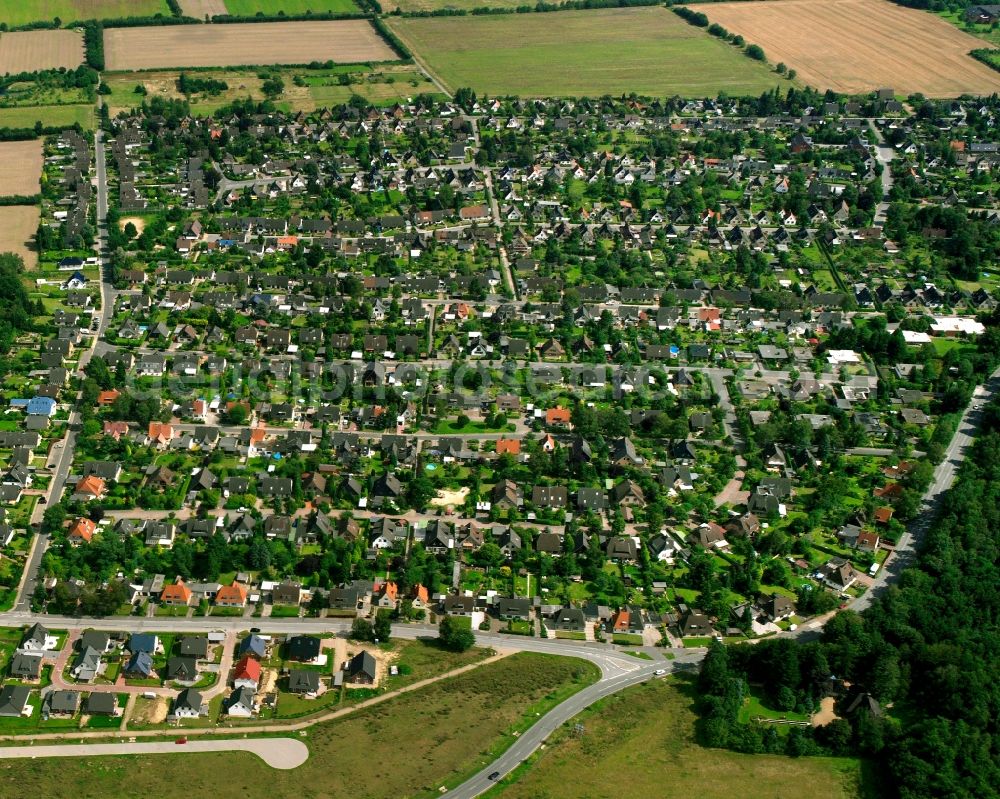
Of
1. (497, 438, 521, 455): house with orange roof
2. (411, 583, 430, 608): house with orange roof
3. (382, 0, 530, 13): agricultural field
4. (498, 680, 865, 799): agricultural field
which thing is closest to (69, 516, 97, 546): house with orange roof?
(411, 583, 430, 608): house with orange roof

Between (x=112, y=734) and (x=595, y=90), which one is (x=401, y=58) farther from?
(x=112, y=734)

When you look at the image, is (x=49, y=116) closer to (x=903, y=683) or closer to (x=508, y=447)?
(x=508, y=447)

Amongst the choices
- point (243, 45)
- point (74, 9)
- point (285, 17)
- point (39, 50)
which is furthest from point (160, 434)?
point (74, 9)

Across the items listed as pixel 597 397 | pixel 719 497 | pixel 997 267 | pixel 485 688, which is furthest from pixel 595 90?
pixel 485 688

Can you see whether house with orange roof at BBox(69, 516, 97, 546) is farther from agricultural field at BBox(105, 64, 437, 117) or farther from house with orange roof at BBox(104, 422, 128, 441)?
agricultural field at BBox(105, 64, 437, 117)

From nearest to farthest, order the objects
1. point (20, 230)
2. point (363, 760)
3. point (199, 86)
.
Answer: point (363, 760) < point (20, 230) < point (199, 86)
